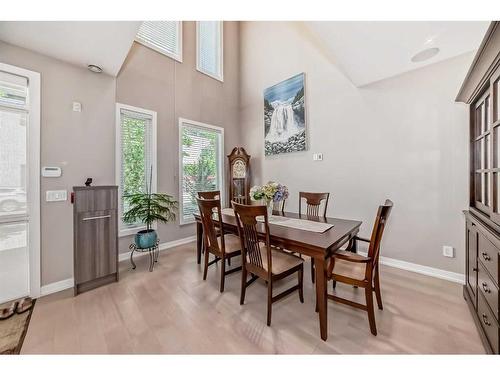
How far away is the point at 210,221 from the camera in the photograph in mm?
2264

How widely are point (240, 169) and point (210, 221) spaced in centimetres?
210

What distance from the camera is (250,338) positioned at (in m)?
1.53

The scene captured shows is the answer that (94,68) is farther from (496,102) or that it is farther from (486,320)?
(486,320)

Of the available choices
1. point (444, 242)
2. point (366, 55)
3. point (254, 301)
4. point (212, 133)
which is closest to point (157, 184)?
point (212, 133)

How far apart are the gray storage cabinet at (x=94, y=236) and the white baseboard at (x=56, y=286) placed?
0.25 metres

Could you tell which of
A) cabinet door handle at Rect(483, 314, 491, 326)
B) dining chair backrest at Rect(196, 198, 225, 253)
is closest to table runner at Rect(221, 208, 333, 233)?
dining chair backrest at Rect(196, 198, 225, 253)

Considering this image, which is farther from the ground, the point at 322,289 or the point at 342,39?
the point at 342,39

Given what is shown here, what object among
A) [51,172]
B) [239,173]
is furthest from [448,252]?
[51,172]

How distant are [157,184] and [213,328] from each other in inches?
96.9

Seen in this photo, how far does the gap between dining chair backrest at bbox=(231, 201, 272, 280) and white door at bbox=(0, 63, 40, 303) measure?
2165 mm

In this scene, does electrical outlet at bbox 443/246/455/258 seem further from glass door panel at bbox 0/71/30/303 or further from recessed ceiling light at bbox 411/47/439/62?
glass door panel at bbox 0/71/30/303

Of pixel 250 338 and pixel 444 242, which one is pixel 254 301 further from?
pixel 444 242

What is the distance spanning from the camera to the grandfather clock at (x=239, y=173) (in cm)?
416

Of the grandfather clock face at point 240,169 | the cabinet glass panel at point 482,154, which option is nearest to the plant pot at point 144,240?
the grandfather clock face at point 240,169
